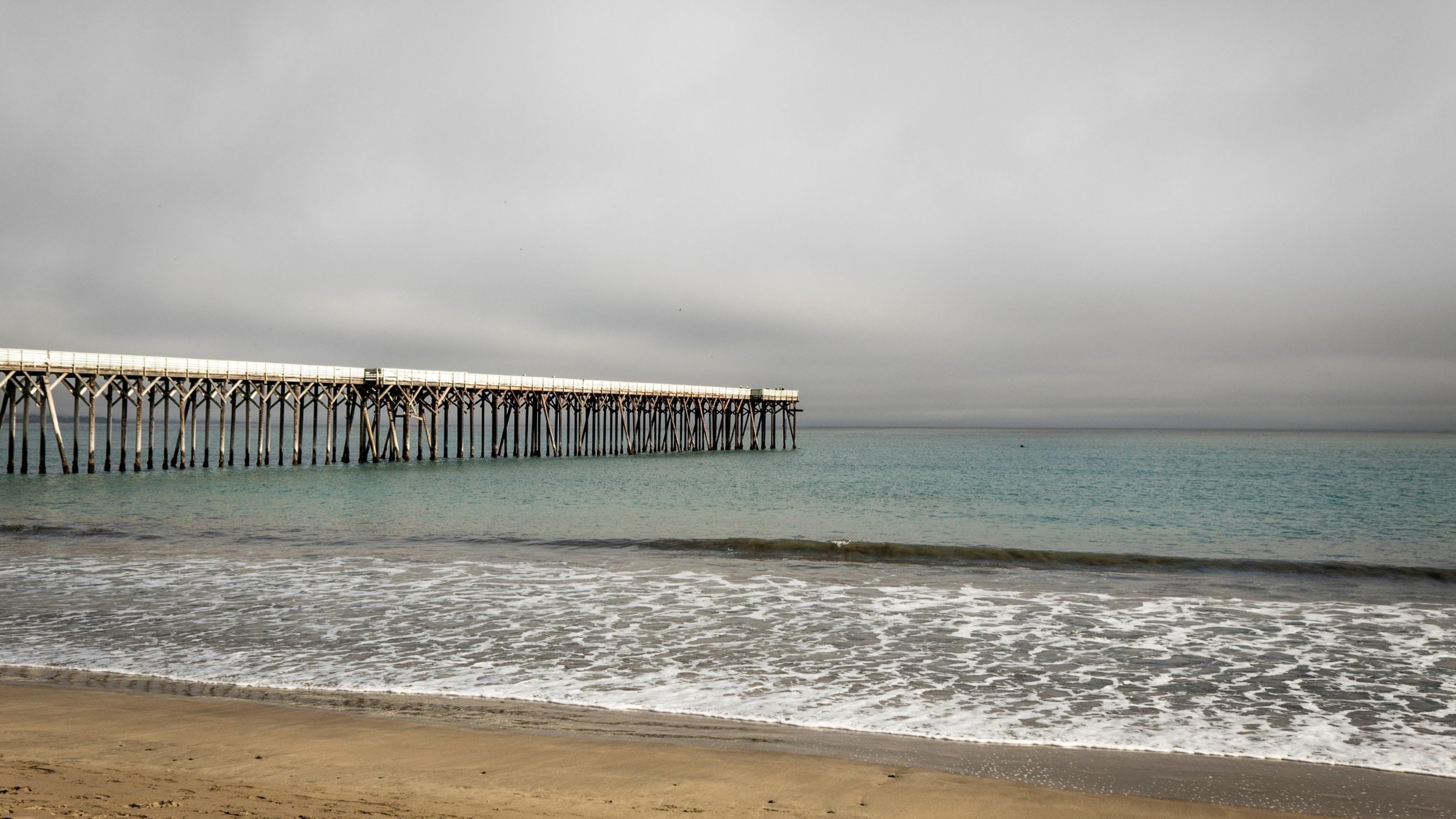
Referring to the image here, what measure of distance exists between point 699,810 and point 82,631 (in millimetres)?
7731

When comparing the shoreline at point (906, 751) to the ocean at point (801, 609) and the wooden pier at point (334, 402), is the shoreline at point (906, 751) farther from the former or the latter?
the wooden pier at point (334, 402)

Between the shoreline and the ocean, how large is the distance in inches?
9.4

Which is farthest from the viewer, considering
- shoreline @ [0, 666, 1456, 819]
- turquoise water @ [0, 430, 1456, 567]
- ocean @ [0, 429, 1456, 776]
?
turquoise water @ [0, 430, 1456, 567]

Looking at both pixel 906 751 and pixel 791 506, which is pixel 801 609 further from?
pixel 791 506

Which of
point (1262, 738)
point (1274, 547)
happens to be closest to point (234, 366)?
point (1274, 547)

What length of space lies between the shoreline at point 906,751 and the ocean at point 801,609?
24 cm

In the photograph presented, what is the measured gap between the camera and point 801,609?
35.3 feet

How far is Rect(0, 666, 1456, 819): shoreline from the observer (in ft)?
16.5

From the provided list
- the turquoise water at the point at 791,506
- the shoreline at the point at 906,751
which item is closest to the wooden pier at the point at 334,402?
the turquoise water at the point at 791,506

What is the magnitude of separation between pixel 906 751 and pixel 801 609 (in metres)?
5.03

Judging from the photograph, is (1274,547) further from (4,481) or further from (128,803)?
(4,481)

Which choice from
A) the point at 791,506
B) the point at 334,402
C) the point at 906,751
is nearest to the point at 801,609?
the point at 906,751

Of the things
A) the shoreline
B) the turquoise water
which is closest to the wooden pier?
the turquoise water

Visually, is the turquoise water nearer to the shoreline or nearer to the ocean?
the ocean
